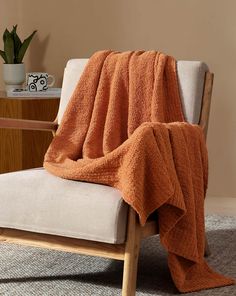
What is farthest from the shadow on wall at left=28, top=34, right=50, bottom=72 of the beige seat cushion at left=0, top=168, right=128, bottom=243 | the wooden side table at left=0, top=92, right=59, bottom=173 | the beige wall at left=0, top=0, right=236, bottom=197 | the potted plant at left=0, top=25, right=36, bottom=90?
the beige seat cushion at left=0, top=168, right=128, bottom=243

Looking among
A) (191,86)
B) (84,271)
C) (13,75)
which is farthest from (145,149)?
(13,75)

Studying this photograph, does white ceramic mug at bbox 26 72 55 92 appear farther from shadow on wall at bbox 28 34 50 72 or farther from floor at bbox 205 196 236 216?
floor at bbox 205 196 236 216

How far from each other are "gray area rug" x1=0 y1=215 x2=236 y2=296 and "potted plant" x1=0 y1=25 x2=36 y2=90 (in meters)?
0.95

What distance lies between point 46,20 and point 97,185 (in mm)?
1576

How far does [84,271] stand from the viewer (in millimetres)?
2027

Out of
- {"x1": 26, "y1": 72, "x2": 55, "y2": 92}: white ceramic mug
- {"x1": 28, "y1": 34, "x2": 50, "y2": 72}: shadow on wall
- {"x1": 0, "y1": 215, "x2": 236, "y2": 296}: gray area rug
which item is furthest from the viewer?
{"x1": 28, "y1": 34, "x2": 50, "y2": 72}: shadow on wall

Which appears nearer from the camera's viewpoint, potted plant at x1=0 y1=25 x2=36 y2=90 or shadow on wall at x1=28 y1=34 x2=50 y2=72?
potted plant at x1=0 y1=25 x2=36 y2=90

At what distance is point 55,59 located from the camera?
3.11 m

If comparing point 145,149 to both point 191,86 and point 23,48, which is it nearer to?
point 191,86

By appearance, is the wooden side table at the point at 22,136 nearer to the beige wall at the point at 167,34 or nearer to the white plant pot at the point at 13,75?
the white plant pot at the point at 13,75

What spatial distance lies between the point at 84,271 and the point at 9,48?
1307 mm

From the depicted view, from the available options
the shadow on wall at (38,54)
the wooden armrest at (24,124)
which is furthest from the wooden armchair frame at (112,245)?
the shadow on wall at (38,54)

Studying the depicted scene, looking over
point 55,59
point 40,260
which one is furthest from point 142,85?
point 55,59

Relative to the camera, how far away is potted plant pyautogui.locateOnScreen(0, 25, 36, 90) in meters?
2.93
